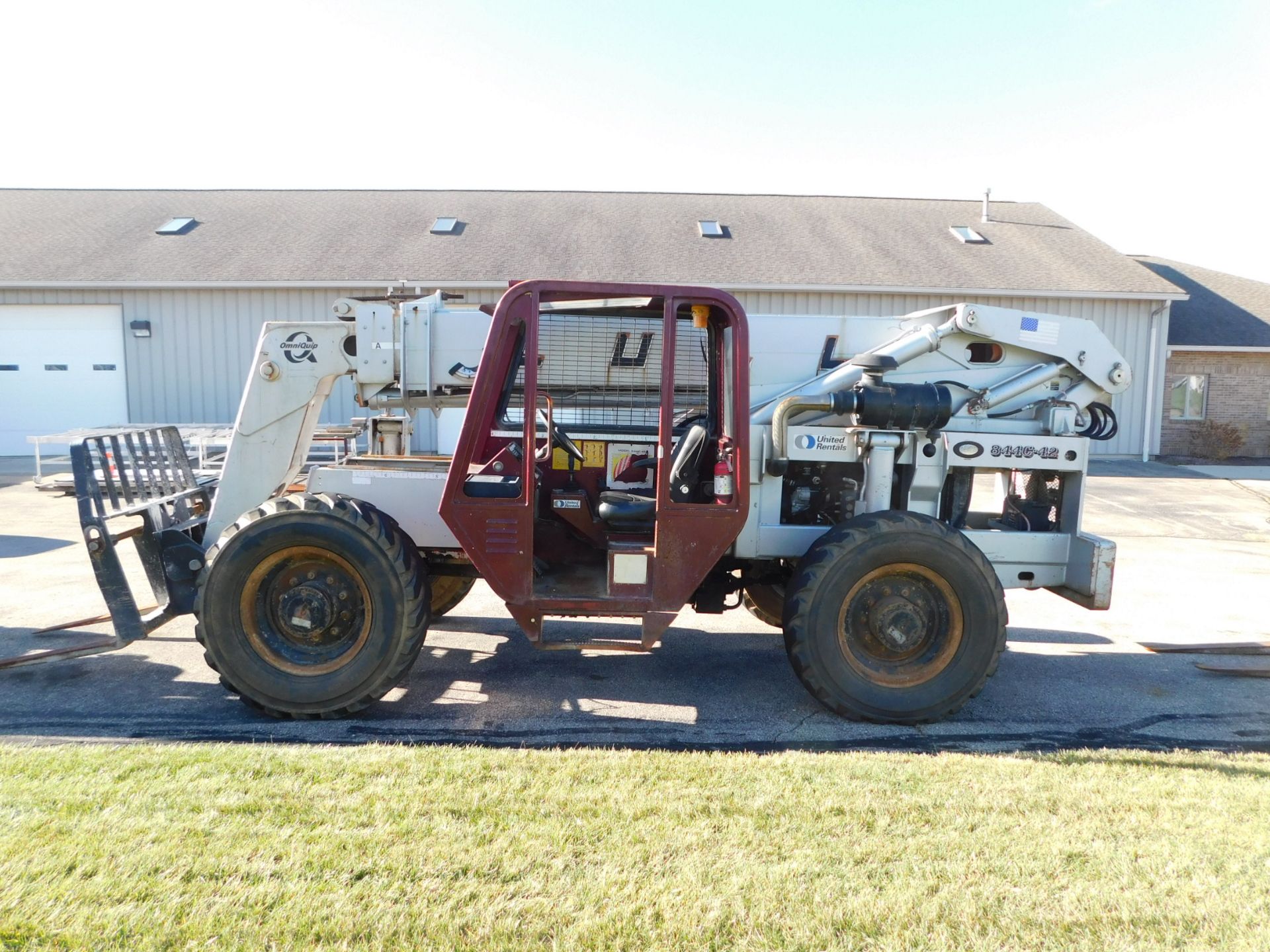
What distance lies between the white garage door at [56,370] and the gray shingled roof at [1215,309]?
2417 cm

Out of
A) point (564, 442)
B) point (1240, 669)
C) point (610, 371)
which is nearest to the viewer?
point (564, 442)

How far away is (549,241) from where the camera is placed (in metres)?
20.5

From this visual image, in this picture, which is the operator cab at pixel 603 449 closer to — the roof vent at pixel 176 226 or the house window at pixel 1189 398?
the roof vent at pixel 176 226

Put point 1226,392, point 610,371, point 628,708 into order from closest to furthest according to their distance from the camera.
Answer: point 628,708
point 610,371
point 1226,392

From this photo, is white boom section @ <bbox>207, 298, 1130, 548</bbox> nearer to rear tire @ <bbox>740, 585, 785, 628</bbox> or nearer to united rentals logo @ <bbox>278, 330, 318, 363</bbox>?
united rentals logo @ <bbox>278, 330, 318, 363</bbox>

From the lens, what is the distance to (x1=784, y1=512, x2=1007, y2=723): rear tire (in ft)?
15.3

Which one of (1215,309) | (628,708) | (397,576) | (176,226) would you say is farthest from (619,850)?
(1215,309)

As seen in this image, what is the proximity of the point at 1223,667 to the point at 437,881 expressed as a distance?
5.53m

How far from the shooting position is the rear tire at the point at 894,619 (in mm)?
4664

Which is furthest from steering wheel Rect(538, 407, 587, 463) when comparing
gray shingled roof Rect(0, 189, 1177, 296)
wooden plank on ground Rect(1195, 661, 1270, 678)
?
gray shingled roof Rect(0, 189, 1177, 296)

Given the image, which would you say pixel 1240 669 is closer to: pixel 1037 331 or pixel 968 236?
pixel 1037 331

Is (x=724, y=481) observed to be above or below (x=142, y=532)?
above

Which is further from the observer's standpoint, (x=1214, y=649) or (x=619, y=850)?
(x=1214, y=649)

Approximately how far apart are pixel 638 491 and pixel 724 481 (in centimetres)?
93
